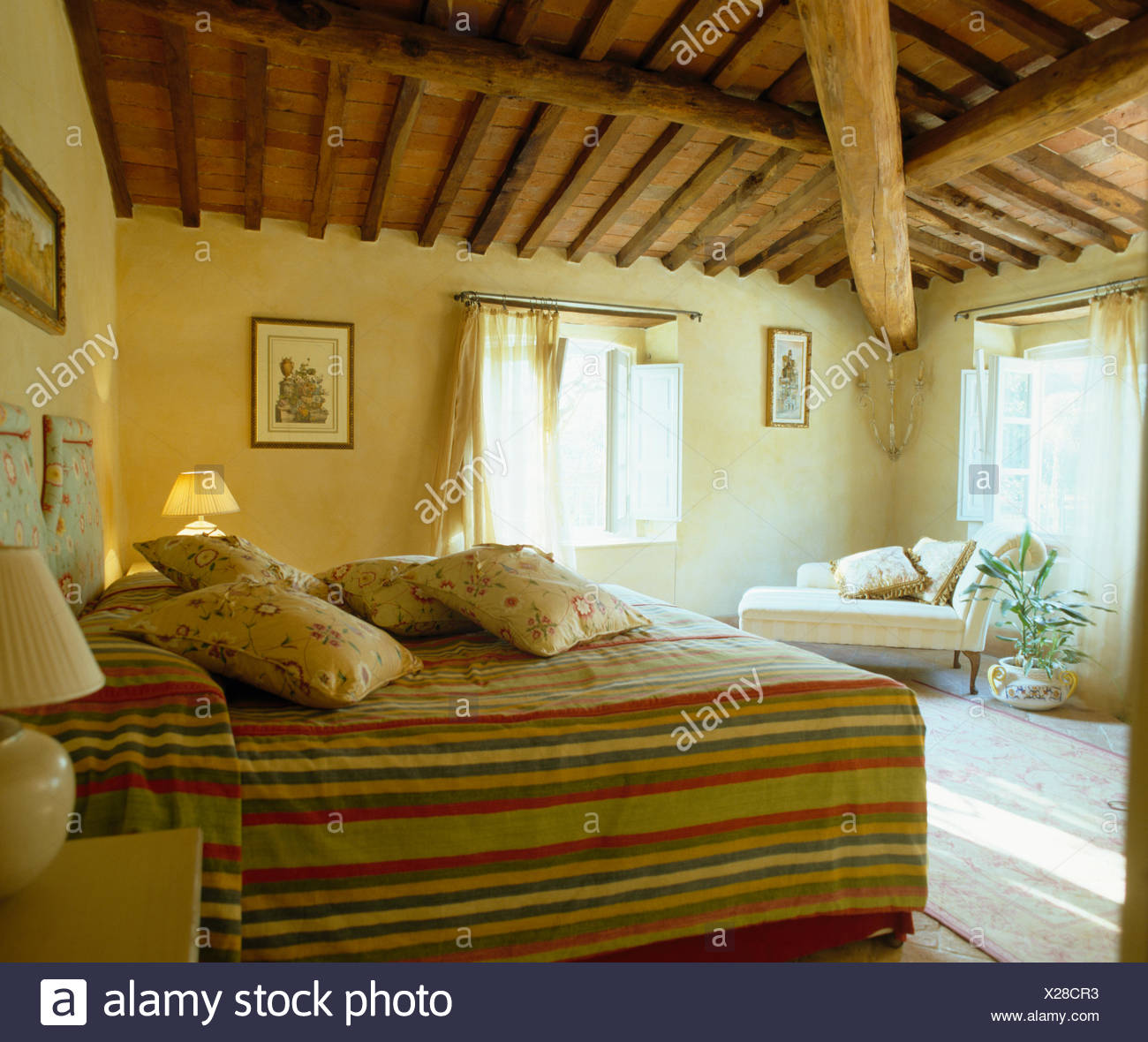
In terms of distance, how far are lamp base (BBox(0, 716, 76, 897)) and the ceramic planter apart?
4.15 meters

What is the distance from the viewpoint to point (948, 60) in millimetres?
3592

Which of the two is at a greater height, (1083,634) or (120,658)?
(120,658)

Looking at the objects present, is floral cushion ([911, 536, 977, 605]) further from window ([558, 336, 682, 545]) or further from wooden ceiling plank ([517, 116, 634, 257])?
wooden ceiling plank ([517, 116, 634, 257])

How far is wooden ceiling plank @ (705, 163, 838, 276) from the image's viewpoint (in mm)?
4473

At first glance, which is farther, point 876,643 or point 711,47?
point 876,643

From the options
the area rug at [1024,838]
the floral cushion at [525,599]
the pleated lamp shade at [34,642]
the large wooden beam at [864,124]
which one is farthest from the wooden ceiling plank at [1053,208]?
the pleated lamp shade at [34,642]

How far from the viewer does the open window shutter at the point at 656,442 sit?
5.63 m

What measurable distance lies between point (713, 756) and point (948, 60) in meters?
3.38

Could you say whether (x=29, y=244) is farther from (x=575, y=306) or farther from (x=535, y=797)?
(x=575, y=306)

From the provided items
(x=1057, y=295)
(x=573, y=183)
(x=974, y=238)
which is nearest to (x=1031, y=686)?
(x=1057, y=295)

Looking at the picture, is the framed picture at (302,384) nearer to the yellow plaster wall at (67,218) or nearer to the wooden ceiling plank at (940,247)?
the yellow plaster wall at (67,218)

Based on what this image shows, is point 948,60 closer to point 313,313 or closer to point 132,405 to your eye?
point 313,313

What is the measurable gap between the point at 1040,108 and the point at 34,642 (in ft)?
12.5
